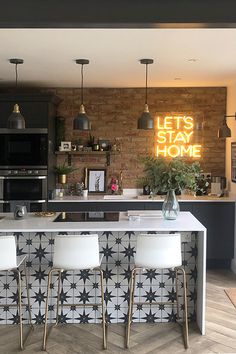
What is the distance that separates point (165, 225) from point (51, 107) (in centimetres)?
292

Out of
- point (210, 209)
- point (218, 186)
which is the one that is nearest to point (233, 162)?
point (218, 186)

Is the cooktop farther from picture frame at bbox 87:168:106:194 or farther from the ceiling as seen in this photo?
picture frame at bbox 87:168:106:194

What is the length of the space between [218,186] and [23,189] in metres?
2.77

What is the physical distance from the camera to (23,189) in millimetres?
5852

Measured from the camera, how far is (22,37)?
3.74 m

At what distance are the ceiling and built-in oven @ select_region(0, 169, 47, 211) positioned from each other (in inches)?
50.0

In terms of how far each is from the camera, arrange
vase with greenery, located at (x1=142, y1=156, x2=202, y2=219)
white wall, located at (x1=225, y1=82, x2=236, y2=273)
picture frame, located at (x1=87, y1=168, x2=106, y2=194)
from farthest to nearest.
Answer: picture frame, located at (x1=87, y1=168, x2=106, y2=194) → white wall, located at (x1=225, y1=82, x2=236, y2=273) → vase with greenery, located at (x1=142, y1=156, x2=202, y2=219)

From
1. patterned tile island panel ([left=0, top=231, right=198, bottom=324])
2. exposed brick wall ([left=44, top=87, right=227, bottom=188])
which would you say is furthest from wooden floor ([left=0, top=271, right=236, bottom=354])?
exposed brick wall ([left=44, top=87, right=227, bottom=188])

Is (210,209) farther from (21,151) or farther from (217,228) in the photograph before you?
(21,151)

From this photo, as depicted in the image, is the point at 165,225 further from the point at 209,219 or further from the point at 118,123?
the point at 118,123

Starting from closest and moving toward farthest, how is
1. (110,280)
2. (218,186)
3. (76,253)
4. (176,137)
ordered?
1. (76,253)
2. (110,280)
3. (218,186)
4. (176,137)

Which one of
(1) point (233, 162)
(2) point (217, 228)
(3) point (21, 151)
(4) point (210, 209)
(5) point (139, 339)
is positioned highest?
(3) point (21, 151)

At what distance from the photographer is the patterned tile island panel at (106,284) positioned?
396 centimetres

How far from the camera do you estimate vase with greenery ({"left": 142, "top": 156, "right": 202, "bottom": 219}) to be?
406 centimetres
